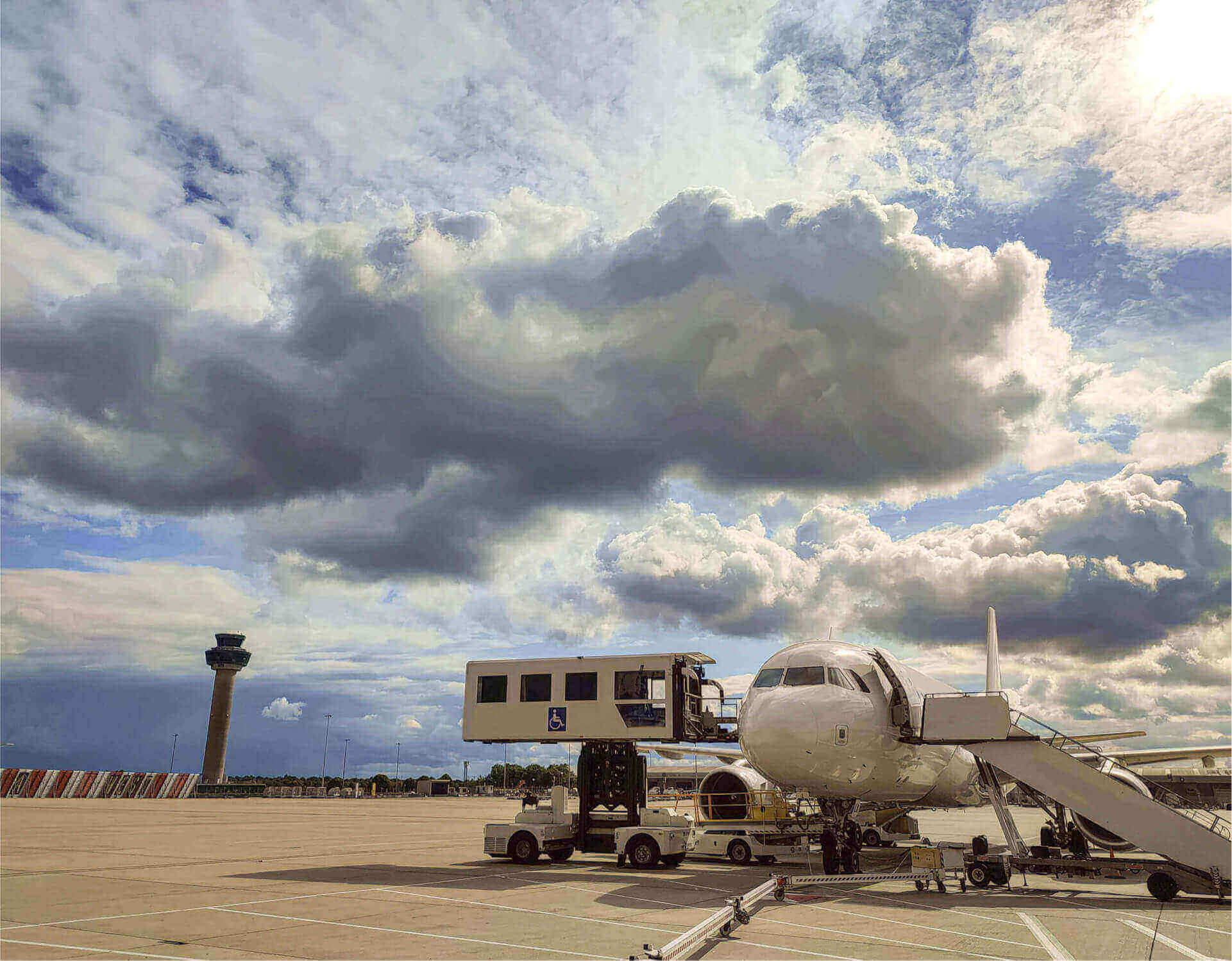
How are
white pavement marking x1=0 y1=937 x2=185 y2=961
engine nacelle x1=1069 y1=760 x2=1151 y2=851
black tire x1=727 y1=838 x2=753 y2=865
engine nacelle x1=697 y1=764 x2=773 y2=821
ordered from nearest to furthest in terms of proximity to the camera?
white pavement marking x1=0 y1=937 x2=185 y2=961, engine nacelle x1=1069 y1=760 x2=1151 y2=851, black tire x1=727 y1=838 x2=753 y2=865, engine nacelle x1=697 y1=764 x2=773 y2=821

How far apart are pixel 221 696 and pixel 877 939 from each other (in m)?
195

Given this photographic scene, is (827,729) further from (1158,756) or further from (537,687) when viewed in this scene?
(1158,756)

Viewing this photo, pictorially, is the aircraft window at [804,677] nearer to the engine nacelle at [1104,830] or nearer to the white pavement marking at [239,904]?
the white pavement marking at [239,904]

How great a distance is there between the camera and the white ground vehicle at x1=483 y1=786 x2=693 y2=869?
76.7 ft

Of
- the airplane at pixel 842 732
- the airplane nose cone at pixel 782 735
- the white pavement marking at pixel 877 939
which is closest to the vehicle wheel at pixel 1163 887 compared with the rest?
the airplane at pixel 842 732

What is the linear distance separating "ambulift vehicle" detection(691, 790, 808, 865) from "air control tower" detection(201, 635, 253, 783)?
165 m

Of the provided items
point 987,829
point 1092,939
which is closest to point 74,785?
point 987,829

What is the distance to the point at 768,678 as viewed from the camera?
70.6 ft

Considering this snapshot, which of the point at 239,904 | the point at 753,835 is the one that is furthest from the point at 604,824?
the point at 239,904

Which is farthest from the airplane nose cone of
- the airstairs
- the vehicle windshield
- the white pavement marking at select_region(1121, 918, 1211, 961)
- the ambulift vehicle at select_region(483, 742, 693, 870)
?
the white pavement marking at select_region(1121, 918, 1211, 961)

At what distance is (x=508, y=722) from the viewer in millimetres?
26500

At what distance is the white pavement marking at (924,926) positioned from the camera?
1283 centimetres

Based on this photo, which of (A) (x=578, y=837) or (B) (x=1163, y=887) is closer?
(B) (x=1163, y=887)

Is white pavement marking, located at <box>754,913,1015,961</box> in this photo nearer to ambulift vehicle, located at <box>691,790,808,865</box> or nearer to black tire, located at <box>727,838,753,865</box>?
ambulift vehicle, located at <box>691,790,808,865</box>
